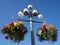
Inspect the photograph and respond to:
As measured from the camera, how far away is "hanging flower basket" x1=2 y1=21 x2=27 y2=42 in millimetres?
15047

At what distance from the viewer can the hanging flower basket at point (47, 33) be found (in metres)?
15.5

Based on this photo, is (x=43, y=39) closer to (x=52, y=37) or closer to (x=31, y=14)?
(x=52, y=37)

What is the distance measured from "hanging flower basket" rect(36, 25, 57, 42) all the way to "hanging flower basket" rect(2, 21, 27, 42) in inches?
41.3

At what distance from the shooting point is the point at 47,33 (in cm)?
1566

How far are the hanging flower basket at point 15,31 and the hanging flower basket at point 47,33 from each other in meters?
1.05

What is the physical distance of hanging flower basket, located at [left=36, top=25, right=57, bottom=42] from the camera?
15.5 metres

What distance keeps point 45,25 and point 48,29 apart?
1.05 ft

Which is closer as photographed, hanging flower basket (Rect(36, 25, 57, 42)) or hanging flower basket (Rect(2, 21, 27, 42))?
hanging flower basket (Rect(2, 21, 27, 42))

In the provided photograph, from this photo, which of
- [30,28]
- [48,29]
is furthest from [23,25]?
[48,29]

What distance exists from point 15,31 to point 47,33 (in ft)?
5.84

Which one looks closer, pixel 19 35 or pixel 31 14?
pixel 19 35

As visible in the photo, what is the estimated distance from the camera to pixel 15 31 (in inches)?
598

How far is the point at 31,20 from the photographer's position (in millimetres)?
15703

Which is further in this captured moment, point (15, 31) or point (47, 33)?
point (47, 33)
